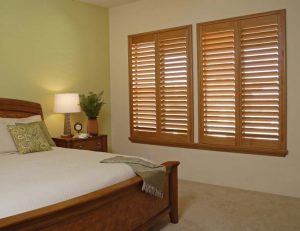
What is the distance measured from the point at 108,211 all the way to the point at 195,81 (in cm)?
256

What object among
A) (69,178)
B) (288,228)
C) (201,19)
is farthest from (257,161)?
(69,178)

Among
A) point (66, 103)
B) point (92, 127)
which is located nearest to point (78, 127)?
point (92, 127)

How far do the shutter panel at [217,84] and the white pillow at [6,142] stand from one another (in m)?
2.39

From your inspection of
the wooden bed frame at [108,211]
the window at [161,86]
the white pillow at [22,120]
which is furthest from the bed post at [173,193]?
the white pillow at [22,120]

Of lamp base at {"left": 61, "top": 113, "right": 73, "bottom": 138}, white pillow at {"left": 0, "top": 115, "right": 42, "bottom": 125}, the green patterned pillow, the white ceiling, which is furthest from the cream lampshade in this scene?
the white ceiling

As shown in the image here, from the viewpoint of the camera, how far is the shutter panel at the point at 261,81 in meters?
3.70

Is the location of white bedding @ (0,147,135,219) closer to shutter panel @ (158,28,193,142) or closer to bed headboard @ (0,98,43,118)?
bed headboard @ (0,98,43,118)

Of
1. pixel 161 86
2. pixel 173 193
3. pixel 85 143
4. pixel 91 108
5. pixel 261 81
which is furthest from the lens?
pixel 161 86

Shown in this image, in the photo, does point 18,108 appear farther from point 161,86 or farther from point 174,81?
point 174,81

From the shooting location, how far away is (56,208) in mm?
1882

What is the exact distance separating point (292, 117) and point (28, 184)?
295 cm

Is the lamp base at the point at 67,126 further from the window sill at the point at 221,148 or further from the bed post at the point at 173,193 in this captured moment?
the bed post at the point at 173,193

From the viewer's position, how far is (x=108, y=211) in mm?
2289

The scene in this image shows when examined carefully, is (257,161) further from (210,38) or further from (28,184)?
(28,184)
